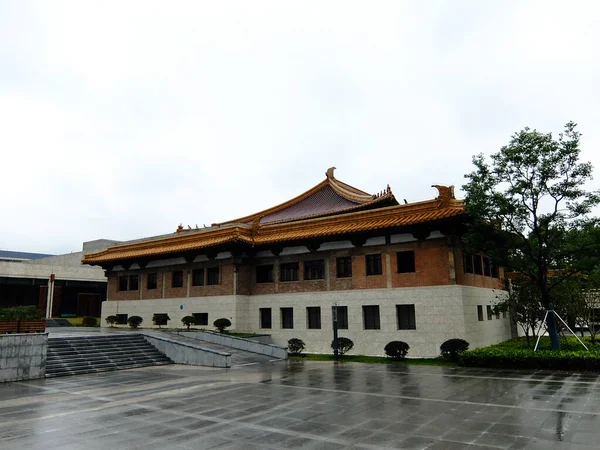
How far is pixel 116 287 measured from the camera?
33406mm

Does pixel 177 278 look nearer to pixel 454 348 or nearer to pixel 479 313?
pixel 454 348

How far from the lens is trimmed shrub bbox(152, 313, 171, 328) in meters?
28.6

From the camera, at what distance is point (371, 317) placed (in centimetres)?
2298

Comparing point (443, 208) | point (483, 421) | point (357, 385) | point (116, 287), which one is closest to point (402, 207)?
point (443, 208)

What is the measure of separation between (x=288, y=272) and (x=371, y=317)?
19.2ft

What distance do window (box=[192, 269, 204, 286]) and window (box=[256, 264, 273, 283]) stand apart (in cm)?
372

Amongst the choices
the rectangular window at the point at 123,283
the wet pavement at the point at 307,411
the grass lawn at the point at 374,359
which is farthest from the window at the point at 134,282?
the wet pavement at the point at 307,411

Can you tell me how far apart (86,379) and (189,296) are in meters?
12.6

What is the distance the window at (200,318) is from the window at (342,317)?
28.5ft

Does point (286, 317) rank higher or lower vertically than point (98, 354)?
higher

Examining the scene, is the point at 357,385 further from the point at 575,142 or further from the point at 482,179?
the point at 575,142

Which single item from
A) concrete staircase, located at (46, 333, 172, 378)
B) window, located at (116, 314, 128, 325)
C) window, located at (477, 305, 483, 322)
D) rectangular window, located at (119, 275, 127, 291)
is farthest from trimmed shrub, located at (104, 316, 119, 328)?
window, located at (477, 305, 483, 322)

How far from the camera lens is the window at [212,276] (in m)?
27.8

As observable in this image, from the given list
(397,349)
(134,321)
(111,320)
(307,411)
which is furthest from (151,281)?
(307,411)
